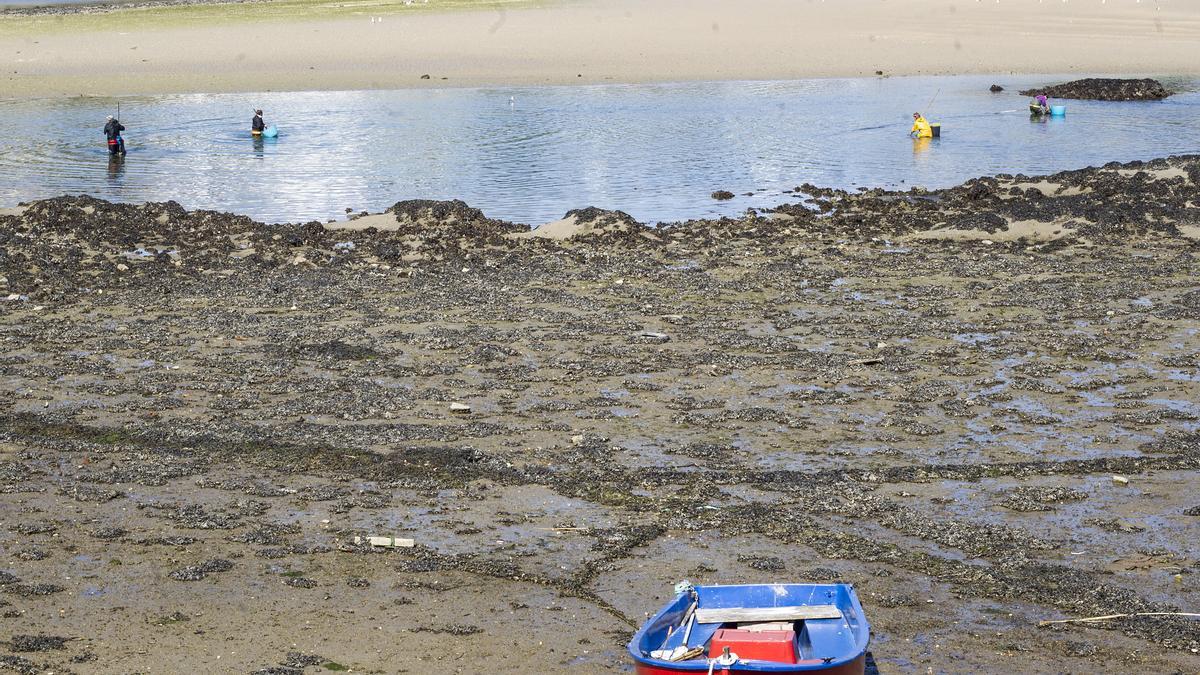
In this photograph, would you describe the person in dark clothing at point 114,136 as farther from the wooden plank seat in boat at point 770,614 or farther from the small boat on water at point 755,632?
the wooden plank seat in boat at point 770,614

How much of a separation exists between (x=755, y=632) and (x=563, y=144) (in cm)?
2816

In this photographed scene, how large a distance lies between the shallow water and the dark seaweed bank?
880 millimetres

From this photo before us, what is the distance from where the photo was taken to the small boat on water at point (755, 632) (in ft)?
24.6

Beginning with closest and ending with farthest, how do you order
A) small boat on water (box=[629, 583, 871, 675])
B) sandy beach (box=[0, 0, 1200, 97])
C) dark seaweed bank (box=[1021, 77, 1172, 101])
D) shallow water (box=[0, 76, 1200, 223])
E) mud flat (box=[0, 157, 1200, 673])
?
small boat on water (box=[629, 583, 871, 675])
mud flat (box=[0, 157, 1200, 673])
shallow water (box=[0, 76, 1200, 223])
dark seaweed bank (box=[1021, 77, 1172, 101])
sandy beach (box=[0, 0, 1200, 97])

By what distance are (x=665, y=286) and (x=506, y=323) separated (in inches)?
121

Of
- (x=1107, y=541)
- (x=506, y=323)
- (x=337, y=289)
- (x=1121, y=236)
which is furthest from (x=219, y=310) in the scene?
(x=1121, y=236)

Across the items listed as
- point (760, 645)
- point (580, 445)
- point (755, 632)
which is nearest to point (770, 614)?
point (755, 632)

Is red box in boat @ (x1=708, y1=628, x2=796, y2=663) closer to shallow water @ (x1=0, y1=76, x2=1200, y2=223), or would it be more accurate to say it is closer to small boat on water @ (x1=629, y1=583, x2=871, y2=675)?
small boat on water @ (x1=629, y1=583, x2=871, y2=675)

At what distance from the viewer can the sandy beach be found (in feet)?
158

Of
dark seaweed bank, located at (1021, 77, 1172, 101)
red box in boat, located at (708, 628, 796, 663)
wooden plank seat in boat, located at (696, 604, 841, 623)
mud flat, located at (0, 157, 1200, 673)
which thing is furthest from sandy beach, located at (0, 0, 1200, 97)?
red box in boat, located at (708, 628, 796, 663)

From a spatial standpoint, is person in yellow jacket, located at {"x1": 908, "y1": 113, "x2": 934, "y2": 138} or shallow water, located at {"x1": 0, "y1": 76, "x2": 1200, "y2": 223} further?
person in yellow jacket, located at {"x1": 908, "y1": 113, "x2": 934, "y2": 138}

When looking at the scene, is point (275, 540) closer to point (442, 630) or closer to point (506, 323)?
point (442, 630)

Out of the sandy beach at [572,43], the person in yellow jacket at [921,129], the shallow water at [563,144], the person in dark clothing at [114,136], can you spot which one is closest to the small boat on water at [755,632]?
the shallow water at [563,144]

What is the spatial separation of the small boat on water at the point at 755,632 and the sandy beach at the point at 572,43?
3977cm
